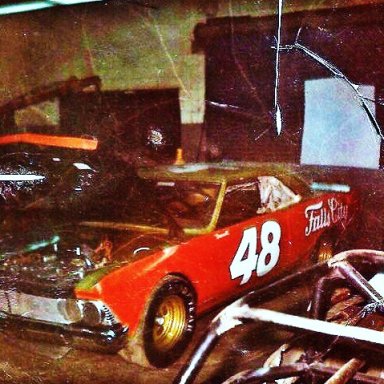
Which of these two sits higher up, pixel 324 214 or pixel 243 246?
pixel 324 214

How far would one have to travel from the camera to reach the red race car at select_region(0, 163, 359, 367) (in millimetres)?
2863

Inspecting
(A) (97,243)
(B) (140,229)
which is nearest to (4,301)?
(A) (97,243)

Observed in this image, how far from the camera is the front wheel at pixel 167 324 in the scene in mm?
2982

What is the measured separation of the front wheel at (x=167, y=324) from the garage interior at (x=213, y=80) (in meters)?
2.95

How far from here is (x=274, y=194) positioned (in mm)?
4223

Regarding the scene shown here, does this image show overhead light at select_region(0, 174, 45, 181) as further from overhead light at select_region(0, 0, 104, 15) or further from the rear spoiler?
overhead light at select_region(0, 0, 104, 15)

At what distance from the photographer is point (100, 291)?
2758mm

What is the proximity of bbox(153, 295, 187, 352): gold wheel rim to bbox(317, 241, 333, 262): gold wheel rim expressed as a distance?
187 centimetres

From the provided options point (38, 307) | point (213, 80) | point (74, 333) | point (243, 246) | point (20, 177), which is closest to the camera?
point (74, 333)

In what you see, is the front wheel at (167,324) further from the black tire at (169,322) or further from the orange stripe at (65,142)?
the orange stripe at (65,142)

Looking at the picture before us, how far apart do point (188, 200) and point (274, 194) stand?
0.96 metres

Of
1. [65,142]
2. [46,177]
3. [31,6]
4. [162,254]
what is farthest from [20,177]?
[31,6]

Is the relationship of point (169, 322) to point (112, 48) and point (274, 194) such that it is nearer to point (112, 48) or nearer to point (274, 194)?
point (274, 194)

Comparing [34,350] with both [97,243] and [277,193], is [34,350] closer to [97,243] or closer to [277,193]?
[97,243]
